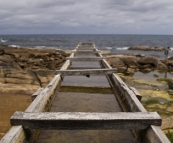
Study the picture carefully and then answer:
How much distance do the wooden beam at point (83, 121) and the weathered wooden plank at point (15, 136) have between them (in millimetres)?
91

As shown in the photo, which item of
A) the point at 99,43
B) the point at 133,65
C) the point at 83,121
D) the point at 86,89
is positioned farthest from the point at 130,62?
the point at 99,43

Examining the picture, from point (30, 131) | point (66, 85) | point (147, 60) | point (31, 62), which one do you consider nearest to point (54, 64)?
point (31, 62)

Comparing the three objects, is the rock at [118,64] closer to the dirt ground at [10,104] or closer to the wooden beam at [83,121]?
the dirt ground at [10,104]

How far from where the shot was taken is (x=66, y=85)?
20.5 ft

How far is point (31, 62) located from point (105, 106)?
1442 cm

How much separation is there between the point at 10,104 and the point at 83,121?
5.01m

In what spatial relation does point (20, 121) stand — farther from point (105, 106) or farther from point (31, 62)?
point (31, 62)

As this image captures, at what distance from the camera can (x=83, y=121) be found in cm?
263

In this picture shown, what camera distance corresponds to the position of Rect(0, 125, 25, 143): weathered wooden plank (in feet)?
7.40

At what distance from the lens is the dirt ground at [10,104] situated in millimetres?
6020

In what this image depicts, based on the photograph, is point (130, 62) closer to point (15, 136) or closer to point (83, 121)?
point (83, 121)

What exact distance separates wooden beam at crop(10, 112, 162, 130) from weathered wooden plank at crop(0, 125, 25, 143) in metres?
0.09

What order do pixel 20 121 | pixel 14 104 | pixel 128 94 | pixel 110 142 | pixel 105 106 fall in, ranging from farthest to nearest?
pixel 14 104 < pixel 105 106 < pixel 128 94 < pixel 110 142 < pixel 20 121

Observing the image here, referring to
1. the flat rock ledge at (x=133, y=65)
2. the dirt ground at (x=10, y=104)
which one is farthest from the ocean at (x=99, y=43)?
the dirt ground at (x=10, y=104)
